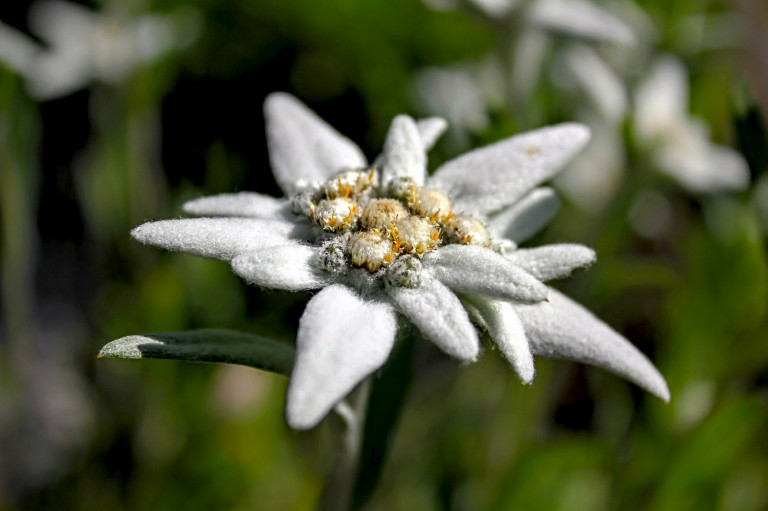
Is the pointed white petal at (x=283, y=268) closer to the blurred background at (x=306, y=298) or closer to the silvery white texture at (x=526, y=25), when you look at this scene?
the blurred background at (x=306, y=298)

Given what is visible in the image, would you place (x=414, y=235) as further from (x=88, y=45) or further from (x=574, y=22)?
(x=88, y=45)

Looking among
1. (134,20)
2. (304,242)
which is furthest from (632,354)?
(134,20)

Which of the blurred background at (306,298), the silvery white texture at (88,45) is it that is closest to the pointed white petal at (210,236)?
the blurred background at (306,298)

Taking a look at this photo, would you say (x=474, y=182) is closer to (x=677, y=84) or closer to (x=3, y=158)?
(x=3, y=158)

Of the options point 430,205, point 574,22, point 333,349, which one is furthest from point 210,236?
point 574,22

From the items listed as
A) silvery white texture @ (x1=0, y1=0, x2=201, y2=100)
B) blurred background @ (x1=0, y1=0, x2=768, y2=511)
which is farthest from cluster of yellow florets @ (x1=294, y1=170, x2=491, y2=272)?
silvery white texture @ (x1=0, y1=0, x2=201, y2=100)

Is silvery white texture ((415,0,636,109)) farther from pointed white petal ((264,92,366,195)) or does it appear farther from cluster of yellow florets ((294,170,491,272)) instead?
cluster of yellow florets ((294,170,491,272))
